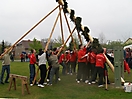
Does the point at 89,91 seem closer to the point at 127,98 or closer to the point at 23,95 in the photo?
the point at 127,98

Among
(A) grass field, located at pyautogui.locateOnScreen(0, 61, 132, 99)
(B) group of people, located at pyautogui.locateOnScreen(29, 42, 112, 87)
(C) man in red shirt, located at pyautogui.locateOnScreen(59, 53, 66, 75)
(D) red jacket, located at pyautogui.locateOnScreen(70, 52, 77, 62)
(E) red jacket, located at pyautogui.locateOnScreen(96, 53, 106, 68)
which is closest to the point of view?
(A) grass field, located at pyautogui.locateOnScreen(0, 61, 132, 99)

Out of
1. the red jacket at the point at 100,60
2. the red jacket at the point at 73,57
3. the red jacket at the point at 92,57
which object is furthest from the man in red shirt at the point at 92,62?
the red jacket at the point at 73,57

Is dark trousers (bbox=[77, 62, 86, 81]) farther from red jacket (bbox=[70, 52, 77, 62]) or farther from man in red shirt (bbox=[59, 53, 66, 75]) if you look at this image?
man in red shirt (bbox=[59, 53, 66, 75])

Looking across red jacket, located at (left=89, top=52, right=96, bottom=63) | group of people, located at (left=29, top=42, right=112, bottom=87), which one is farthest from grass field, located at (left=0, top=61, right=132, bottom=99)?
red jacket, located at (left=89, top=52, right=96, bottom=63)

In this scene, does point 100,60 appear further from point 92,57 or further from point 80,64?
point 80,64

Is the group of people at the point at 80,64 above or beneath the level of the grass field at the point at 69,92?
above

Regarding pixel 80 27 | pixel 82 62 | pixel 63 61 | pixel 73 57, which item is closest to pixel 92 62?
pixel 82 62

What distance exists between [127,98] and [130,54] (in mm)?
10781

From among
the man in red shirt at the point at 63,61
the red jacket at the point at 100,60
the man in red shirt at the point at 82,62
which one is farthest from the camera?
the man in red shirt at the point at 63,61

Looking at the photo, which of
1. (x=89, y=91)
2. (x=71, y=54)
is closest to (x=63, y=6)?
(x=71, y=54)

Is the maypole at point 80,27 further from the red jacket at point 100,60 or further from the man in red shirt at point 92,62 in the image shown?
the red jacket at point 100,60

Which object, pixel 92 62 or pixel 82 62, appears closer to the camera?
pixel 92 62

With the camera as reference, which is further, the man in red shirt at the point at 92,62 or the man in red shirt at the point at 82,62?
the man in red shirt at the point at 82,62

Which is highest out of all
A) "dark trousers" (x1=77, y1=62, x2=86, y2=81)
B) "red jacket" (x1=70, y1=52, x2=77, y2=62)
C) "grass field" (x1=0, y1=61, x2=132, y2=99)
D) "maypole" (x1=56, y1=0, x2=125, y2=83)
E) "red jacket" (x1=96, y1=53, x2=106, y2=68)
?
"maypole" (x1=56, y1=0, x2=125, y2=83)
